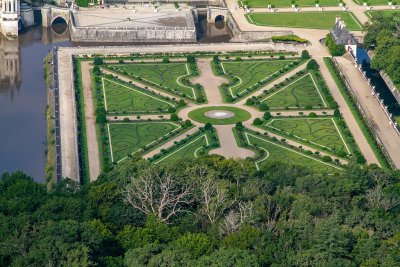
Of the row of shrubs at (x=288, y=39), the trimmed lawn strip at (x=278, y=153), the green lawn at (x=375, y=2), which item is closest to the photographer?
the trimmed lawn strip at (x=278, y=153)

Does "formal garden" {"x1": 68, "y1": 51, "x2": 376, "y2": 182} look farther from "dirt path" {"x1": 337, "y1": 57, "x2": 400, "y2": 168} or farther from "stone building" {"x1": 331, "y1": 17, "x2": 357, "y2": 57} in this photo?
"stone building" {"x1": 331, "y1": 17, "x2": 357, "y2": 57}

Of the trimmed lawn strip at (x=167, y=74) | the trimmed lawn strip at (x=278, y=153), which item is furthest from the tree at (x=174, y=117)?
the trimmed lawn strip at (x=167, y=74)

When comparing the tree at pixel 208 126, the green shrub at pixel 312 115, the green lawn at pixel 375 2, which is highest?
the green lawn at pixel 375 2

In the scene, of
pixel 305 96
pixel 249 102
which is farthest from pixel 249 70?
pixel 249 102

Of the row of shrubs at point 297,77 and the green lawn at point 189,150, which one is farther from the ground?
the row of shrubs at point 297,77

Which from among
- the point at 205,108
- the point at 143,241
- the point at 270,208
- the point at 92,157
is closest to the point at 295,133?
the point at 205,108

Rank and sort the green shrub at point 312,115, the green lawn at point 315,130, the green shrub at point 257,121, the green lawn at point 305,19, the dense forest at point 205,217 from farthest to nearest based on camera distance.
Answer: the green lawn at point 305,19
the green shrub at point 312,115
the green shrub at point 257,121
the green lawn at point 315,130
the dense forest at point 205,217

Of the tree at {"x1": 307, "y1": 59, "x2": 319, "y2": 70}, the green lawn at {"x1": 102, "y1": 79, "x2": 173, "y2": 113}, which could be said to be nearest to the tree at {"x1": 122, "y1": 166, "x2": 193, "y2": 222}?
the green lawn at {"x1": 102, "y1": 79, "x2": 173, "y2": 113}

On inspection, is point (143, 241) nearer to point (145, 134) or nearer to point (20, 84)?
point (145, 134)

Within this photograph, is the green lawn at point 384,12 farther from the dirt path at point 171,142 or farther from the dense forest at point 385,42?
the dirt path at point 171,142
